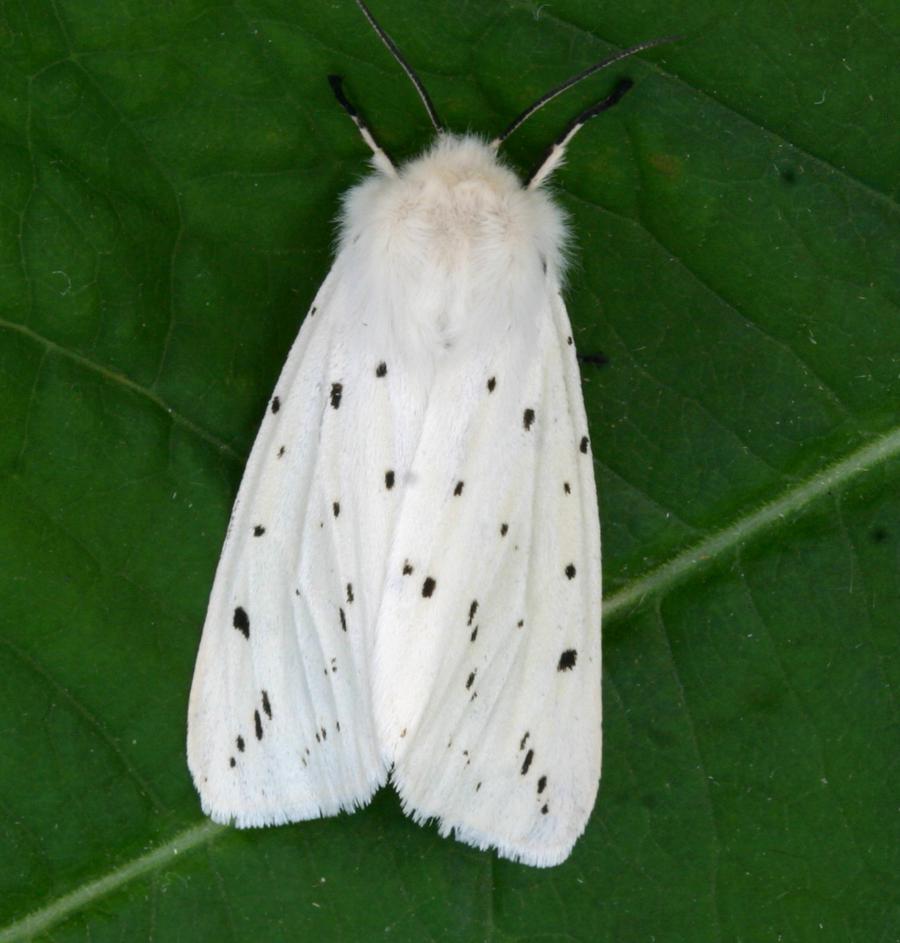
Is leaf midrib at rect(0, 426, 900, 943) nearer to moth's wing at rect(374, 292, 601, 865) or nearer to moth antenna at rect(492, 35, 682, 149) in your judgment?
moth's wing at rect(374, 292, 601, 865)

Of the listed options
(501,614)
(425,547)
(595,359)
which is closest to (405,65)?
(595,359)

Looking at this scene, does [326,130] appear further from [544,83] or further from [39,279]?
[39,279]

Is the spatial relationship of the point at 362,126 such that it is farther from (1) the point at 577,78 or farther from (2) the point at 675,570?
(2) the point at 675,570

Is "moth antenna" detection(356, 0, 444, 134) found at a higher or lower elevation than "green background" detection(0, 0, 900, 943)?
higher

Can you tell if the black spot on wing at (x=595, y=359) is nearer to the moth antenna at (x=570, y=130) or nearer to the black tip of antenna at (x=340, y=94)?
the moth antenna at (x=570, y=130)

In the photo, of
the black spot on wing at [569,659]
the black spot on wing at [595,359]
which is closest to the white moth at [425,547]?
the black spot on wing at [569,659]

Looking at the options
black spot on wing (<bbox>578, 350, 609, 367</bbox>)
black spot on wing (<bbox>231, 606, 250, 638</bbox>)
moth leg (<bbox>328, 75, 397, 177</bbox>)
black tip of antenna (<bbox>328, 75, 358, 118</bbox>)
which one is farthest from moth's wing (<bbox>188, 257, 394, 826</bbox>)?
black spot on wing (<bbox>578, 350, 609, 367</bbox>)

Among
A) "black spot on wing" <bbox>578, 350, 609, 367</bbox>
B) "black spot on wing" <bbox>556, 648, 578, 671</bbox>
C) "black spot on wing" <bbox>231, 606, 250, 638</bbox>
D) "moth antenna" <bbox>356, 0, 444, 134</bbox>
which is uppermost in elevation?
"moth antenna" <bbox>356, 0, 444, 134</bbox>
